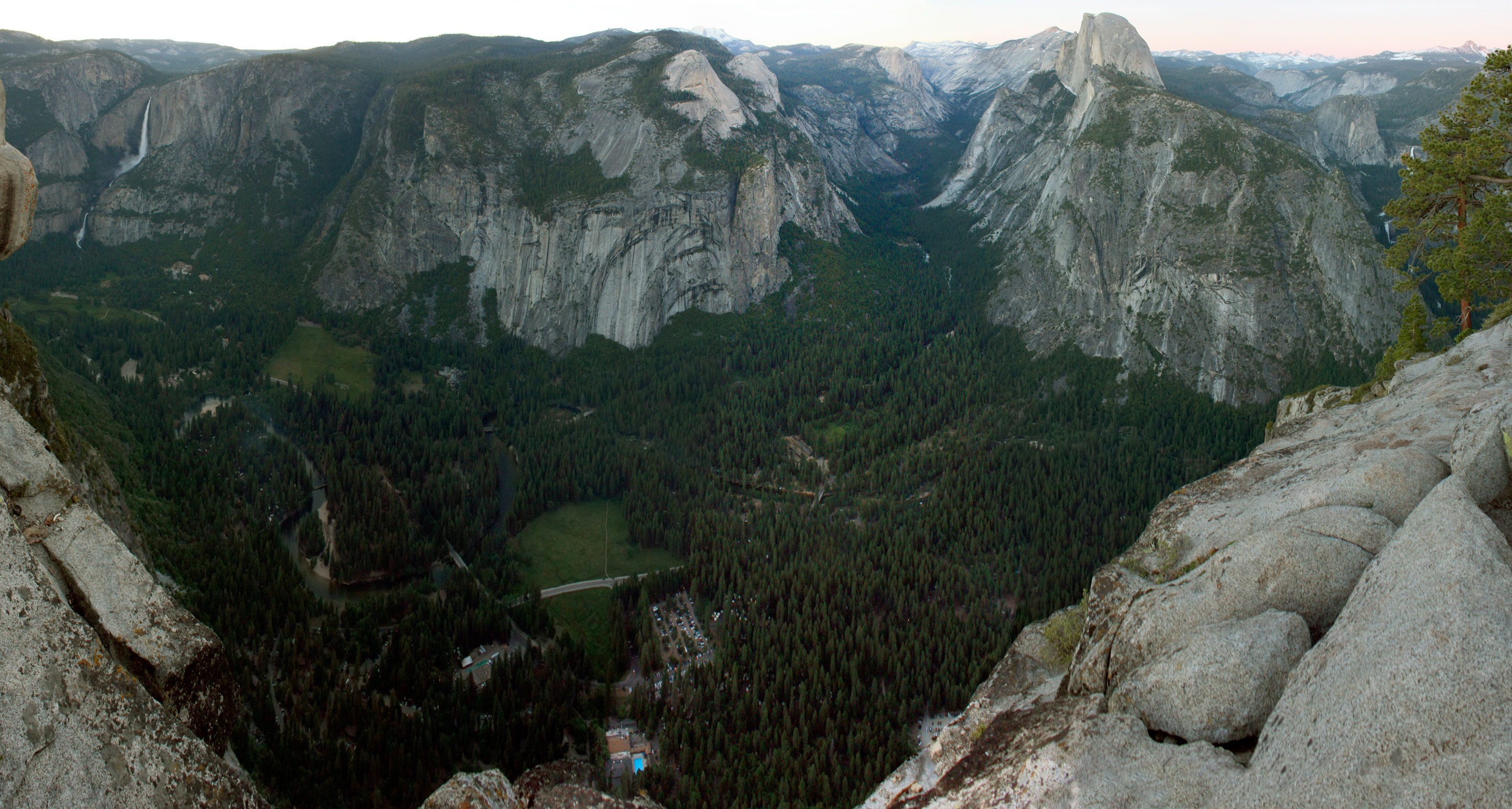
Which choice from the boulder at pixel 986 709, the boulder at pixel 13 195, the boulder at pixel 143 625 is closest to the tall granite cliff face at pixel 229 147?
the boulder at pixel 13 195

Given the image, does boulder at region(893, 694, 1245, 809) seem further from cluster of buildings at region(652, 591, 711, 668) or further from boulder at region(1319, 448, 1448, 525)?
cluster of buildings at region(652, 591, 711, 668)

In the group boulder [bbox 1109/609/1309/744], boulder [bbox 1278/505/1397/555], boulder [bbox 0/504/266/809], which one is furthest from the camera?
boulder [bbox 1278/505/1397/555]

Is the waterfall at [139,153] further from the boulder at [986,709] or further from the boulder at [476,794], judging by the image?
the boulder at [986,709]

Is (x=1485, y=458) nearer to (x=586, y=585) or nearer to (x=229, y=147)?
(x=586, y=585)

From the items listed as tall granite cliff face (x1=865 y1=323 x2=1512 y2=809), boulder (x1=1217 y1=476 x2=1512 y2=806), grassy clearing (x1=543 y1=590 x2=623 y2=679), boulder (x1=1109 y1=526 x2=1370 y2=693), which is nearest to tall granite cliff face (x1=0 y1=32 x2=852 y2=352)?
grassy clearing (x1=543 y1=590 x2=623 y2=679)

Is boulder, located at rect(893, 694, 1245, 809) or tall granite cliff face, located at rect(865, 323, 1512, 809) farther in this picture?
boulder, located at rect(893, 694, 1245, 809)

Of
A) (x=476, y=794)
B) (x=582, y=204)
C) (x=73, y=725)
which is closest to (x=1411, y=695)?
(x=476, y=794)

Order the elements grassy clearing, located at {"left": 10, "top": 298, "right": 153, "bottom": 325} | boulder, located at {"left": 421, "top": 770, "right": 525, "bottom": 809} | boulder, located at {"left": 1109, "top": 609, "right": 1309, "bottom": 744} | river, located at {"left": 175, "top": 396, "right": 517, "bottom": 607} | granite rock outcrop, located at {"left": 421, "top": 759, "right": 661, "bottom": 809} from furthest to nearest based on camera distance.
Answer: grassy clearing, located at {"left": 10, "top": 298, "right": 153, "bottom": 325} < river, located at {"left": 175, "top": 396, "right": 517, "bottom": 607} < granite rock outcrop, located at {"left": 421, "top": 759, "right": 661, "bottom": 809} < boulder, located at {"left": 421, "top": 770, "right": 525, "bottom": 809} < boulder, located at {"left": 1109, "top": 609, "right": 1309, "bottom": 744}
